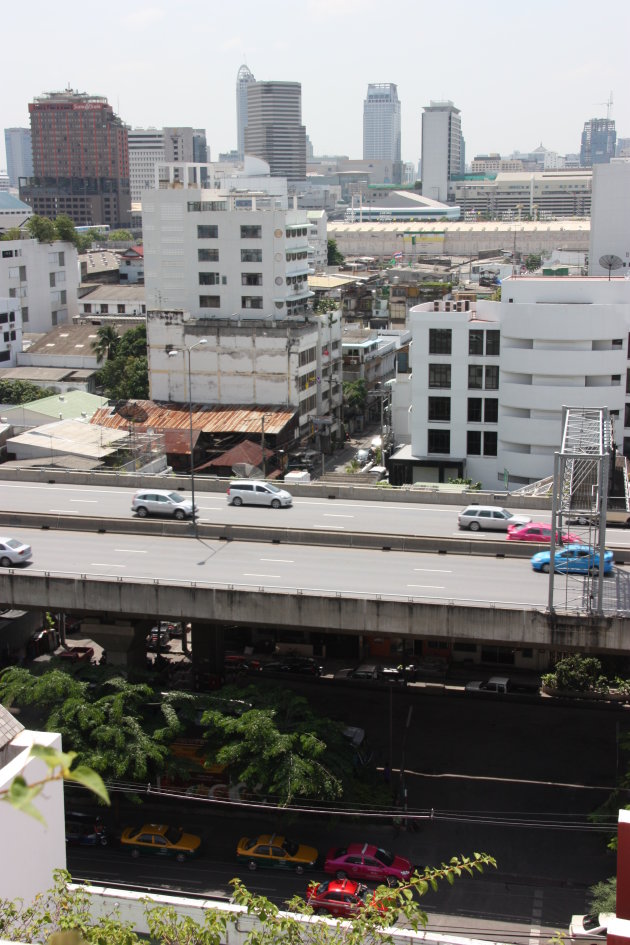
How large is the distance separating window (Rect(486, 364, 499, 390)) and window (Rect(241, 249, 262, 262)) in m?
21.5

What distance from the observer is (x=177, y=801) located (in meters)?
30.3

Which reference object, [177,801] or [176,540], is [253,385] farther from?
[177,801]

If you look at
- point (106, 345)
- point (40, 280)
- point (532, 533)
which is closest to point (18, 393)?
point (106, 345)

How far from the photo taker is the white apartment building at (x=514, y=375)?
50781 mm

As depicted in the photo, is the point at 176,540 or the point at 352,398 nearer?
the point at 176,540

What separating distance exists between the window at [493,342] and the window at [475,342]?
0.34 metres

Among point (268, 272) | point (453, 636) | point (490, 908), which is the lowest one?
point (490, 908)

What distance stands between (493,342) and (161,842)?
104 feet

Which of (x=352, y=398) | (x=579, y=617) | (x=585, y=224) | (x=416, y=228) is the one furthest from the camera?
(x=416, y=228)

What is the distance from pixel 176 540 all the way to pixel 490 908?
15249 millimetres

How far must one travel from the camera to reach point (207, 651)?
35188 mm

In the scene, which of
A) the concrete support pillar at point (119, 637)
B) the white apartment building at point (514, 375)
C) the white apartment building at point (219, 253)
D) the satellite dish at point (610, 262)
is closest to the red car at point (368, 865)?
the concrete support pillar at point (119, 637)

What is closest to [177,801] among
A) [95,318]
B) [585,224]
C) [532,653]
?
[532,653]

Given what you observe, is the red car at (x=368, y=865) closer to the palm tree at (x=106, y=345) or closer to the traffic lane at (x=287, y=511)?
the traffic lane at (x=287, y=511)
